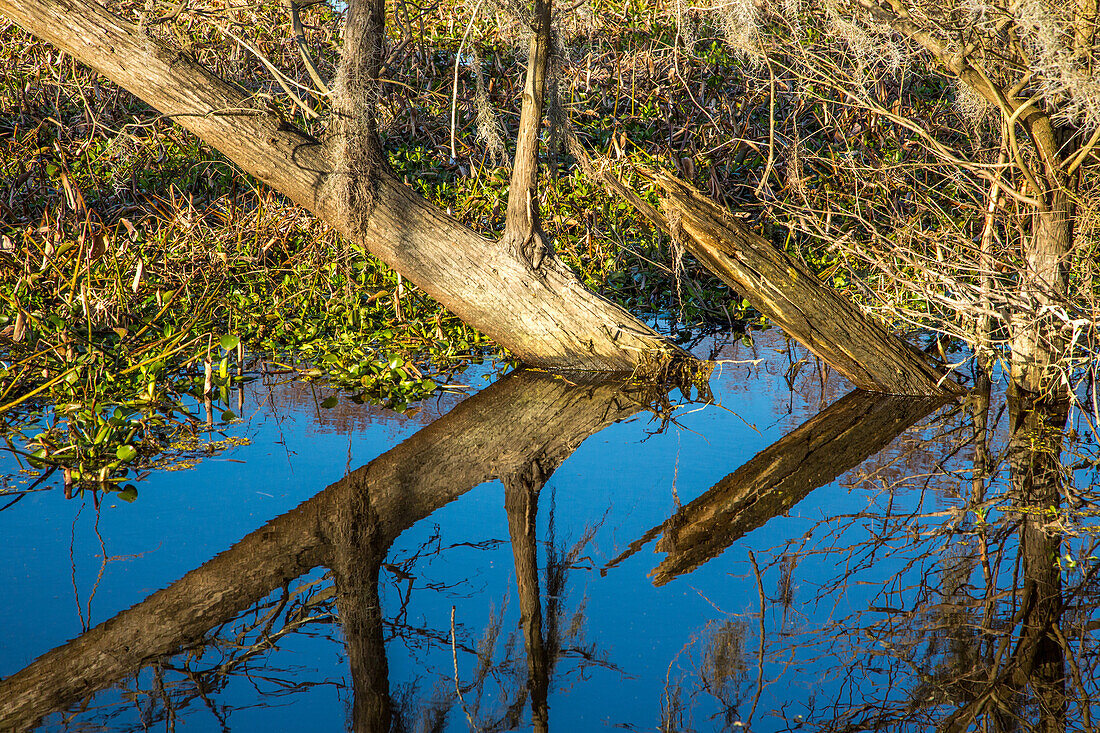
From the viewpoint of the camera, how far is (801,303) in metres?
5.93

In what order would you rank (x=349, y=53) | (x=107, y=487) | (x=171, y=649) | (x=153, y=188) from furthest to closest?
(x=153, y=188)
(x=349, y=53)
(x=107, y=487)
(x=171, y=649)

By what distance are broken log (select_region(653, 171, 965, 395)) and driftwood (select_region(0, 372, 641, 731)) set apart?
1.15m

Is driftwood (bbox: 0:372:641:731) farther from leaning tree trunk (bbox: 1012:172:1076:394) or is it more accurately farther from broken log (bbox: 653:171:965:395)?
leaning tree trunk (bbox: 1012:172:1076:394)

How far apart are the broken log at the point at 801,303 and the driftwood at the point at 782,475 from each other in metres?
0.17

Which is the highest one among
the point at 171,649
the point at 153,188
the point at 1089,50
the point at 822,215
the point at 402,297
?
the point at 153,188

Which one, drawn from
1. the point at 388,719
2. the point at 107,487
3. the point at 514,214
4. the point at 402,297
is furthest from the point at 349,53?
the point at 388,719

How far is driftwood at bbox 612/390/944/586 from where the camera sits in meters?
3.79

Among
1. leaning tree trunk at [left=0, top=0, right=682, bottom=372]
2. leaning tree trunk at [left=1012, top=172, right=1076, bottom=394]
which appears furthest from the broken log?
leaning tree trunk at [left=0, top=0, right=682, bottom=372]

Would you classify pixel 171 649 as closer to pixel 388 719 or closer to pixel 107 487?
pixel 388 719

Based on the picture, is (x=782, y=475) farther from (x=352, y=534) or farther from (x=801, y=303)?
(x=352, y=534)

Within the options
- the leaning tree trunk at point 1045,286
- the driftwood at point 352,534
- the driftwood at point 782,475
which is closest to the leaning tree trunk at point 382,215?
the driftwood at point 352,534

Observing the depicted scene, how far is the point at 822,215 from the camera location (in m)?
8.64

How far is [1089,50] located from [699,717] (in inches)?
174

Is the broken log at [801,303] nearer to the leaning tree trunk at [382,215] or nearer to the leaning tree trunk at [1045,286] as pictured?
the leaning tree trunk at [1045,286]
